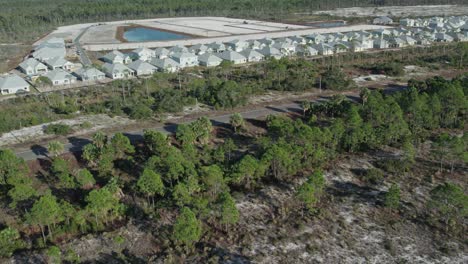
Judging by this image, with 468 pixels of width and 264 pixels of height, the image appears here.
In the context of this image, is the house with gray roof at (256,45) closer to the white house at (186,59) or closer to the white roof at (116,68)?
the white house at (186,59)

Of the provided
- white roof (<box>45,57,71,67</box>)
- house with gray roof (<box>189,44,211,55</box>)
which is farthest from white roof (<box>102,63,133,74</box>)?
A: house with gray roof (<box>189,44,211,55</box>)

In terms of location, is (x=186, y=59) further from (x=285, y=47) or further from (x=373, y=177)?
(x=373, y=177)

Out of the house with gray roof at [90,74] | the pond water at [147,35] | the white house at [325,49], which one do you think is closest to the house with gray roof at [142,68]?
the house with gray roof at [90,74]

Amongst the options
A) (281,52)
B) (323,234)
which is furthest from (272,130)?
(281,52)

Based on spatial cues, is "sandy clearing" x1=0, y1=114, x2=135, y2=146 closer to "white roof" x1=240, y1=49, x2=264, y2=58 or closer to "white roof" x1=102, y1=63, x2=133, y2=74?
"white roof" x1=102, y1=63, x2=133, y2=74

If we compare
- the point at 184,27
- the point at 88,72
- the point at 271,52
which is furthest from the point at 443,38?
the point at 88,72

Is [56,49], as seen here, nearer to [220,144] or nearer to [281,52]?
[281,52]
